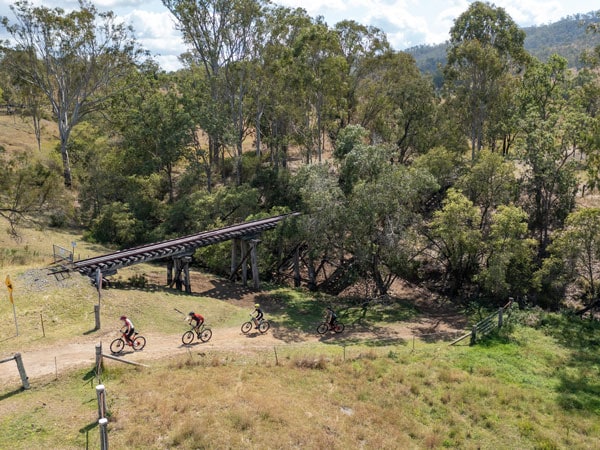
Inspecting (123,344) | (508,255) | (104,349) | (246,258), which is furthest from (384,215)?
(104,349)

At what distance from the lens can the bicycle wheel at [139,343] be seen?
19.9 metres

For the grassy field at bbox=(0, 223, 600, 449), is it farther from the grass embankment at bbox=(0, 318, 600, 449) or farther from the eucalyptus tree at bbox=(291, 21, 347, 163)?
the eucalyptus tree at bbox=(291, 21, 347, 163)

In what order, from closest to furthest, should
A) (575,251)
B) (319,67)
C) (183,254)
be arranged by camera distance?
(575,251) < (183,254) < (319,67)

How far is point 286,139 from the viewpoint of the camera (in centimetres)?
4869

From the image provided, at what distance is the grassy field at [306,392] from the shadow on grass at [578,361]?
8 centimetres

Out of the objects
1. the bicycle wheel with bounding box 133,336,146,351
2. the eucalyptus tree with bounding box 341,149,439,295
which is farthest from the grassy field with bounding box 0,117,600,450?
the eucalyptus tree with bounding box 341,149,439,295

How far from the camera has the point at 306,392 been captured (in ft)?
56.3

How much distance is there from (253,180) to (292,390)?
106 feet

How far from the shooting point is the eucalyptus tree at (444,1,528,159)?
133 feet

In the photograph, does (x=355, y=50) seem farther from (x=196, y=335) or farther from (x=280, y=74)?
(x=196, y=335)

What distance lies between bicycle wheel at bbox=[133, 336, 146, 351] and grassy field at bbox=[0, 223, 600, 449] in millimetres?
2217

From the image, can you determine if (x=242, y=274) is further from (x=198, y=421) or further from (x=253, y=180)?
(x=198, y=421)

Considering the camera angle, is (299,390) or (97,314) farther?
(97,314)

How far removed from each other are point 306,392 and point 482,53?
35.2 m
